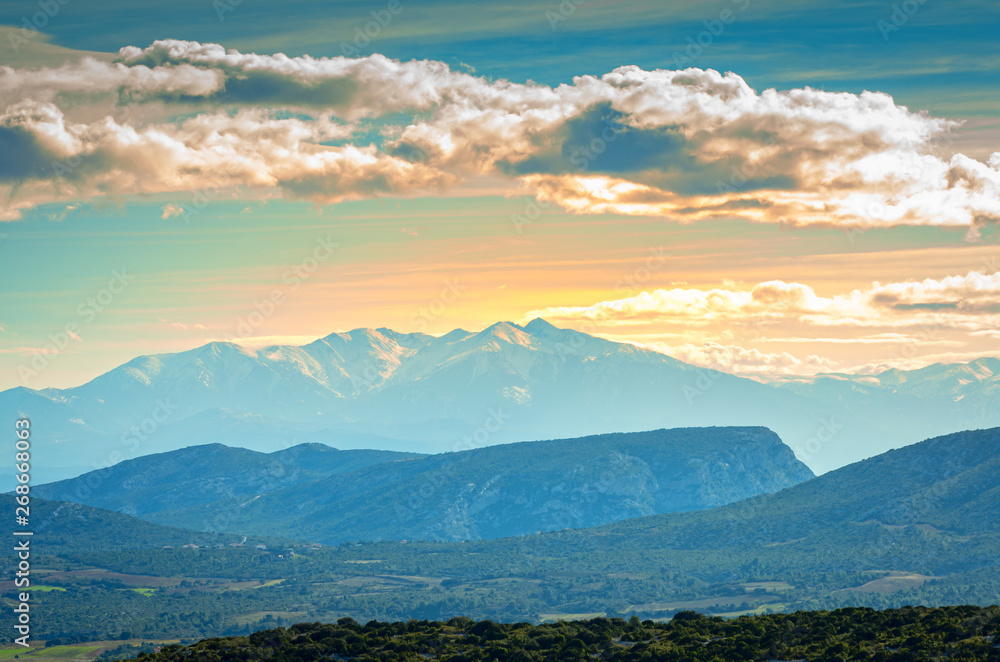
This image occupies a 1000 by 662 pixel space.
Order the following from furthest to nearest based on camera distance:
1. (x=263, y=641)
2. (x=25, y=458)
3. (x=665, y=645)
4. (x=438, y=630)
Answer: (x=25, y=458) < (x=438, y=630) < (x=263, y=641) < (x=665, y=645)

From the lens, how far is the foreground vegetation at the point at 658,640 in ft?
277

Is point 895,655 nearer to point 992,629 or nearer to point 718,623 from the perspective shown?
point 992,629

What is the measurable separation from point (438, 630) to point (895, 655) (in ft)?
148

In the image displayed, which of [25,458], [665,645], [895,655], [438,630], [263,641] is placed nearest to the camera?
[895,655]

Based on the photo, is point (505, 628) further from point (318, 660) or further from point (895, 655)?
point (895, 655)

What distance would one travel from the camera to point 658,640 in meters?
99.1

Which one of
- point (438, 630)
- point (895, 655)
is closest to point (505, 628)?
point (438, 630)

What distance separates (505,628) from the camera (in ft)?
354

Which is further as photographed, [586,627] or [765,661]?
[586,627]

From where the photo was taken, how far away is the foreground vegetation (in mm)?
84500

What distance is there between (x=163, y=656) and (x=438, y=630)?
86.7 feet

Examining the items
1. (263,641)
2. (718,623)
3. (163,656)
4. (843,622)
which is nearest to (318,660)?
(263,641)

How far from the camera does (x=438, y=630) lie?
353 feet

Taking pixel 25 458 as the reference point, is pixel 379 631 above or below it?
below
